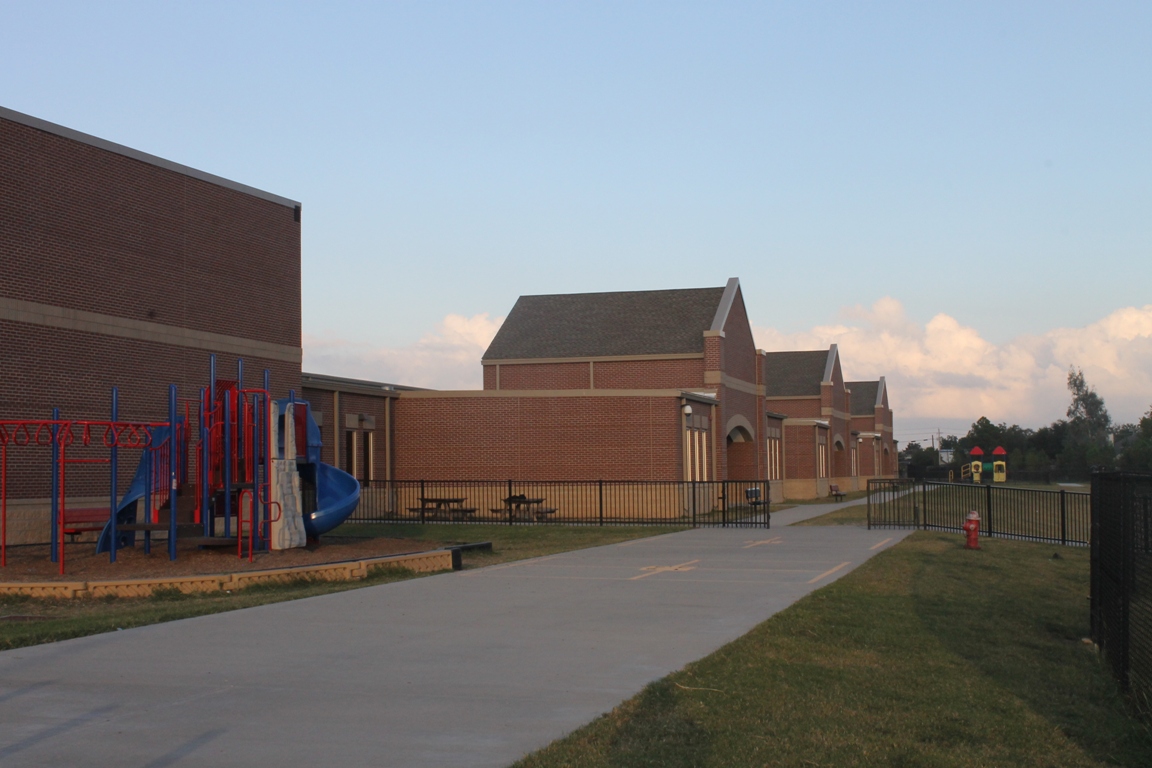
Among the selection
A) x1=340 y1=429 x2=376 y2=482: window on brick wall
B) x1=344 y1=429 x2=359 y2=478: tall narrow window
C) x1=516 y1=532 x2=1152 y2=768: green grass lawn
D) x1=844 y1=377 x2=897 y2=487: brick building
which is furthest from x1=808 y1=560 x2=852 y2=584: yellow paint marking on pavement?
x1=844 y1=377 x2=897 y2=487: brick building

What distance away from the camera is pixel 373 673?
8828 millimetres

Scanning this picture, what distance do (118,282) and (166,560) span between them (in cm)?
1060

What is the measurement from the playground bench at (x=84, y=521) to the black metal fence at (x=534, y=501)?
12.1 meters

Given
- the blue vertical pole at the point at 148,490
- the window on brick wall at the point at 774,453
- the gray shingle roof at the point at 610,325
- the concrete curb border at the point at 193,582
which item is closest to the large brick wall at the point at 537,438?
the gray shingle roof at the point at 610,325

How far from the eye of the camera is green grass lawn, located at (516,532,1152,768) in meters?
6.39

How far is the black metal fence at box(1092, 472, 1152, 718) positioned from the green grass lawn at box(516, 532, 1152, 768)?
0.25 metres

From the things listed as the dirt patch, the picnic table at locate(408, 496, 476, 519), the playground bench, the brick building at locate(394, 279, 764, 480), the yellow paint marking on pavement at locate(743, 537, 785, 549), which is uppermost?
the brick building at locate(394, 279, 764, 480)

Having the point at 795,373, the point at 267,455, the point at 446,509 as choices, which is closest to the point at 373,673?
the point at 267,455

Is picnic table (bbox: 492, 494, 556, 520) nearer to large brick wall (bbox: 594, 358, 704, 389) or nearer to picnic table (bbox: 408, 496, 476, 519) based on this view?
picnic table (bbox: 408, 496, 476, 519)

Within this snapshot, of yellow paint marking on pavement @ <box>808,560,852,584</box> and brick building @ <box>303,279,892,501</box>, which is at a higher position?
brick building @ <box>303,279,892,501</box>

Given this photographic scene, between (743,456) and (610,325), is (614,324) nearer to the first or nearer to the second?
(610,325)

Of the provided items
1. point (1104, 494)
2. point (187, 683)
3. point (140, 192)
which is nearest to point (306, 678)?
point (187, 683)

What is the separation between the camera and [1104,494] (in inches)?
439

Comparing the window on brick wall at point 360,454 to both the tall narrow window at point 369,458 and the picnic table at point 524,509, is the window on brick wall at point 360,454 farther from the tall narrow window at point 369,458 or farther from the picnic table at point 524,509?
the picnic table at point 524,509
